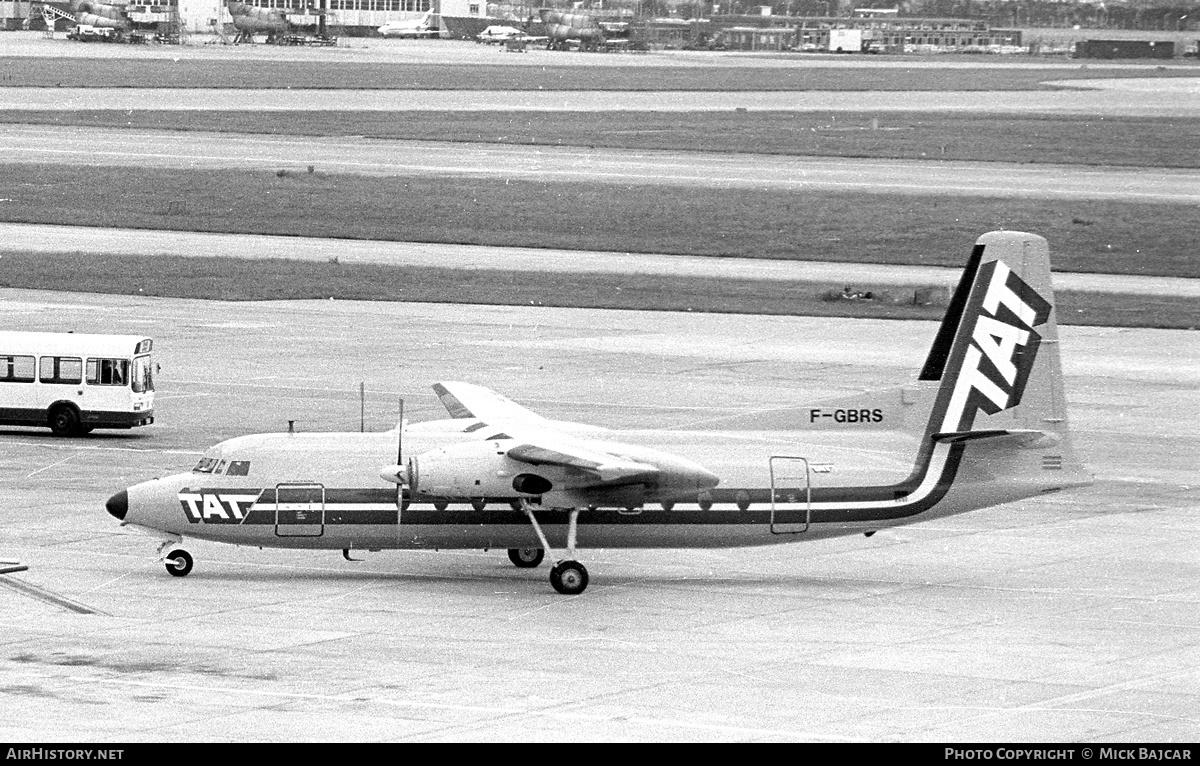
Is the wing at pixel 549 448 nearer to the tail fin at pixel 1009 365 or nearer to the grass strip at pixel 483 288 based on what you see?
the tail fin at pixel 1009 365

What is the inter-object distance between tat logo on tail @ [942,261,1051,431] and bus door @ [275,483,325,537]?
11389 mm

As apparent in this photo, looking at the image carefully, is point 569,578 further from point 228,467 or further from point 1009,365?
point 1009,365

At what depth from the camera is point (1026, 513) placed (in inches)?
1586

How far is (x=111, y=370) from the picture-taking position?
4766 centimetres

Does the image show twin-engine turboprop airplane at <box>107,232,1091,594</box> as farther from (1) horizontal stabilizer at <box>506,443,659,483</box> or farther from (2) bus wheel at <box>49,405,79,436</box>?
(2) bus wheel at <box>49,405,79,436</box>

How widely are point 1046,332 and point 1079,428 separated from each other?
649 inches

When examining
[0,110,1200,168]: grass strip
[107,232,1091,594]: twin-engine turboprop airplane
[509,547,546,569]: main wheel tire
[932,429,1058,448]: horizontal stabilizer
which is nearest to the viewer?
[107,232,1091,594]: twin-engine turboprop airplane

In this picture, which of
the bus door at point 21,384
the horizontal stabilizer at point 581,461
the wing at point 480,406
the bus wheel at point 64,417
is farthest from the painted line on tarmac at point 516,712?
the bus door at point 21,384

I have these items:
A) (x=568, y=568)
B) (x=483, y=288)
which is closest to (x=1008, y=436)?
(x=568, y=568)

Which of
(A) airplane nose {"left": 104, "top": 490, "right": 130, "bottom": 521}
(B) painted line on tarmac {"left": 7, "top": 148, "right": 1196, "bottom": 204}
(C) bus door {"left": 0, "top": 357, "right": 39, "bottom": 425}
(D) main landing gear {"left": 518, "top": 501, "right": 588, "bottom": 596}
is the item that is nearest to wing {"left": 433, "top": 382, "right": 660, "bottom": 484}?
(D) main landing gear {"left": 518, "top": 501, "right": 588, "bottom": 596}

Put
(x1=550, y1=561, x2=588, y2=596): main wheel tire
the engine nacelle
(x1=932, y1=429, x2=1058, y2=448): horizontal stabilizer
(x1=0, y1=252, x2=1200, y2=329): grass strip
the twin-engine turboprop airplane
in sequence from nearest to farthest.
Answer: the engine nacelle → (x1=550, y1=561, x2=588, y2=596): main wheel tire → the twin-engine turboprop airplane → (x1=932, y1=429, x2=1058, y2=448): horizontal stabilizer → (x1=0, y1=252, x2=1200, y2=329): grass strip

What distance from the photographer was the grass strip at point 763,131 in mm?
121688

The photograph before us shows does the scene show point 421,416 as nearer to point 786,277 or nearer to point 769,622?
point 769,622

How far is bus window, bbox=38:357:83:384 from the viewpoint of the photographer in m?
47.7
